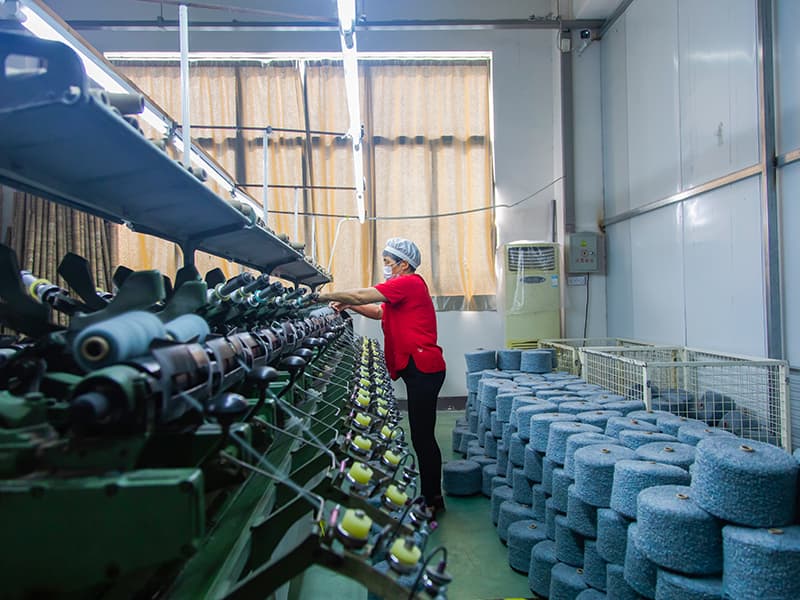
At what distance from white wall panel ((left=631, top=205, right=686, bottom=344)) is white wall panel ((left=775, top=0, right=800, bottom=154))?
3.81 ft

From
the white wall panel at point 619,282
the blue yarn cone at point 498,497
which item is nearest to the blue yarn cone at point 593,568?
the blue yarn cone at point 498,497

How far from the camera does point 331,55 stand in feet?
19.4

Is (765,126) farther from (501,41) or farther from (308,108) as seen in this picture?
(308,108)

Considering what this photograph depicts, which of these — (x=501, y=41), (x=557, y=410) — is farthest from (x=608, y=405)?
(x=501, y=41)

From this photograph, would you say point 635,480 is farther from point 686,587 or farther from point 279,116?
point 279,116

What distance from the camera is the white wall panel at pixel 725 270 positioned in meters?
3.33

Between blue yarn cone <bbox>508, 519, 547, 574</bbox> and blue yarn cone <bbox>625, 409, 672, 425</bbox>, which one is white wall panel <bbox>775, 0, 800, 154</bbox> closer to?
blue yarn cone <bbox>625, 409, 672, 425</bbox>

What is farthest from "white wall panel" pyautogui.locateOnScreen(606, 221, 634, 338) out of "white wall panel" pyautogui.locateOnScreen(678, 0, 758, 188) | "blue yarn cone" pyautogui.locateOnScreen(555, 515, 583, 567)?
"blue yarn cone" pyautogui.locateOnScreen(555, 515, 583, 567)

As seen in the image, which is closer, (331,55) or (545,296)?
(545,296)

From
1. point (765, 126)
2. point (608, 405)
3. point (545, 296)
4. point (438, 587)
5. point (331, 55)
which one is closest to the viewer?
point (438, 587)

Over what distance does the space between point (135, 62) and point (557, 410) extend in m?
5.85

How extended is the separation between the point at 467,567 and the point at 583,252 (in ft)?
12.3

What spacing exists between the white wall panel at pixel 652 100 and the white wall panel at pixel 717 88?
142mm

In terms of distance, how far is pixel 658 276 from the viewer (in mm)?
4582
